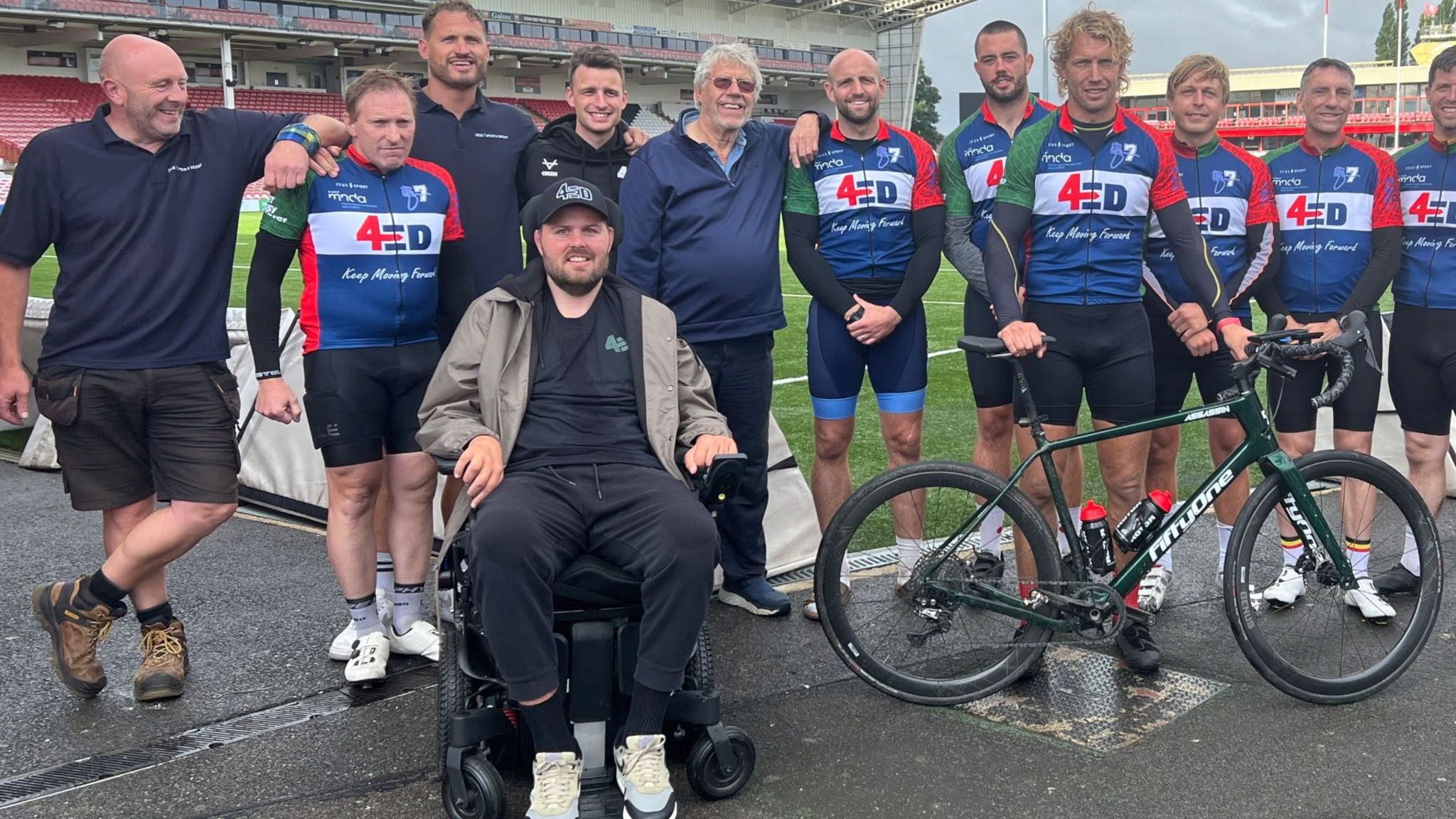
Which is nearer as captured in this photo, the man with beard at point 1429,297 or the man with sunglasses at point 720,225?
the man with sunglasses at point 720,225

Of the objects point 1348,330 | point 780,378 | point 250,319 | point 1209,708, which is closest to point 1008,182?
point 1348,330

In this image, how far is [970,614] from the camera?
362 cm

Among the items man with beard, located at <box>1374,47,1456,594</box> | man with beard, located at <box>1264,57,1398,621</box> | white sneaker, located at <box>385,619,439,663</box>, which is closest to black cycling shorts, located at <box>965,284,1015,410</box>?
man with beard, located at <box>1264,57,1398,621</box>

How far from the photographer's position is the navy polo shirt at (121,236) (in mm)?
3568

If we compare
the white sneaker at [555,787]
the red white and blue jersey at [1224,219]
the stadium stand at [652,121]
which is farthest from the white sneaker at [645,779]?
the stadium stand at [652,121]

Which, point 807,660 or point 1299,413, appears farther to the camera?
point 1299,413

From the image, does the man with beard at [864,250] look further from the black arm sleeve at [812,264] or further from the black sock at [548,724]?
the black sock at [548,724]

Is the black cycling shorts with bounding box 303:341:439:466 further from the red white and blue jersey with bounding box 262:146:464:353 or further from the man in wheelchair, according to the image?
the man in wheelchair

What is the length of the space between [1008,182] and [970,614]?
1.41 m

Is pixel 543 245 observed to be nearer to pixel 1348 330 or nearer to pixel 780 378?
pixel 1348 330

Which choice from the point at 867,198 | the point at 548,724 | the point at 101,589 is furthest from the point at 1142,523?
the point at 101,589

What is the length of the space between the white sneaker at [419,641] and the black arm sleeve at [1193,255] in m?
2.70

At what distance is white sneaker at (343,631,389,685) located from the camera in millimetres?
3814

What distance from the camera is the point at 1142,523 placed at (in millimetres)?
3666
